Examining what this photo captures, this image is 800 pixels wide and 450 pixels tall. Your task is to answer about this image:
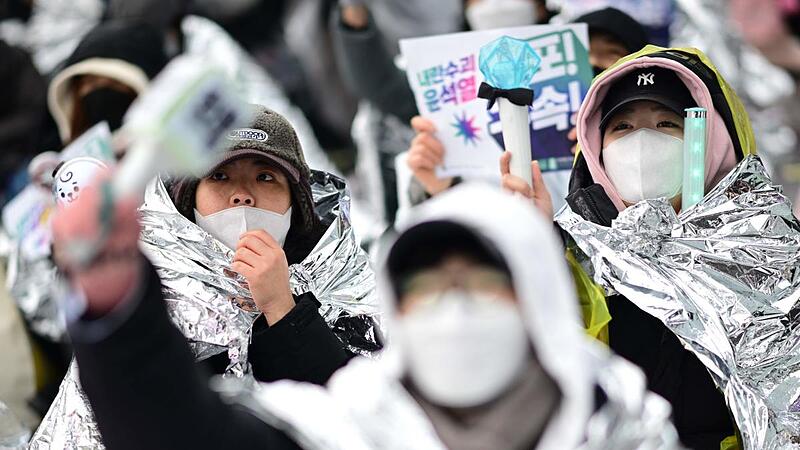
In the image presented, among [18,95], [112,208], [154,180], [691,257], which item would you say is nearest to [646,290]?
[691,257]

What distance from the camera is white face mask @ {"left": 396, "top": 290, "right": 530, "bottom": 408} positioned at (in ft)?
8.55

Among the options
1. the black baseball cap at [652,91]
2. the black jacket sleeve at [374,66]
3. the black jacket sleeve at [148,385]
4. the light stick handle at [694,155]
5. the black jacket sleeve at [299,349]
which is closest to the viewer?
the black jacket sleeve at [148,385]

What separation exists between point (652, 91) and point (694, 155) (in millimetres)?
225

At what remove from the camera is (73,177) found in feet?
14.4

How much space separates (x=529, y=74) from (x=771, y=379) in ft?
3.27

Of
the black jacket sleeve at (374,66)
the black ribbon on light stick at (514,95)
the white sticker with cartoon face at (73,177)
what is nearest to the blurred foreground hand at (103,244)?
the white sticker with cartoon face at (73,177)

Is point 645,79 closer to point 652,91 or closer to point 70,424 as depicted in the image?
point 652,91

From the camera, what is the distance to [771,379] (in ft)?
13.7

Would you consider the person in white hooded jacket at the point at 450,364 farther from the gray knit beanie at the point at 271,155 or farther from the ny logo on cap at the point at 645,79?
the ny logo on cap at the point at 645,79

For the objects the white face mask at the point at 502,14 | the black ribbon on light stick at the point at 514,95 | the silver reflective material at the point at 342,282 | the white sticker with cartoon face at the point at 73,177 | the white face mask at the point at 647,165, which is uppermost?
the black ribbon on light stick at the point at 514,95

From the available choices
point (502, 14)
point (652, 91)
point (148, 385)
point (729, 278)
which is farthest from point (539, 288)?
point (502, 14)

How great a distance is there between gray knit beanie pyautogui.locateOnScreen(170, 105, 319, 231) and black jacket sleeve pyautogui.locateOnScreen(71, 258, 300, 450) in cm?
144

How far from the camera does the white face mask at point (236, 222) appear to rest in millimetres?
4105

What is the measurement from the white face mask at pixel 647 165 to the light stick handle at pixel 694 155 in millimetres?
40
